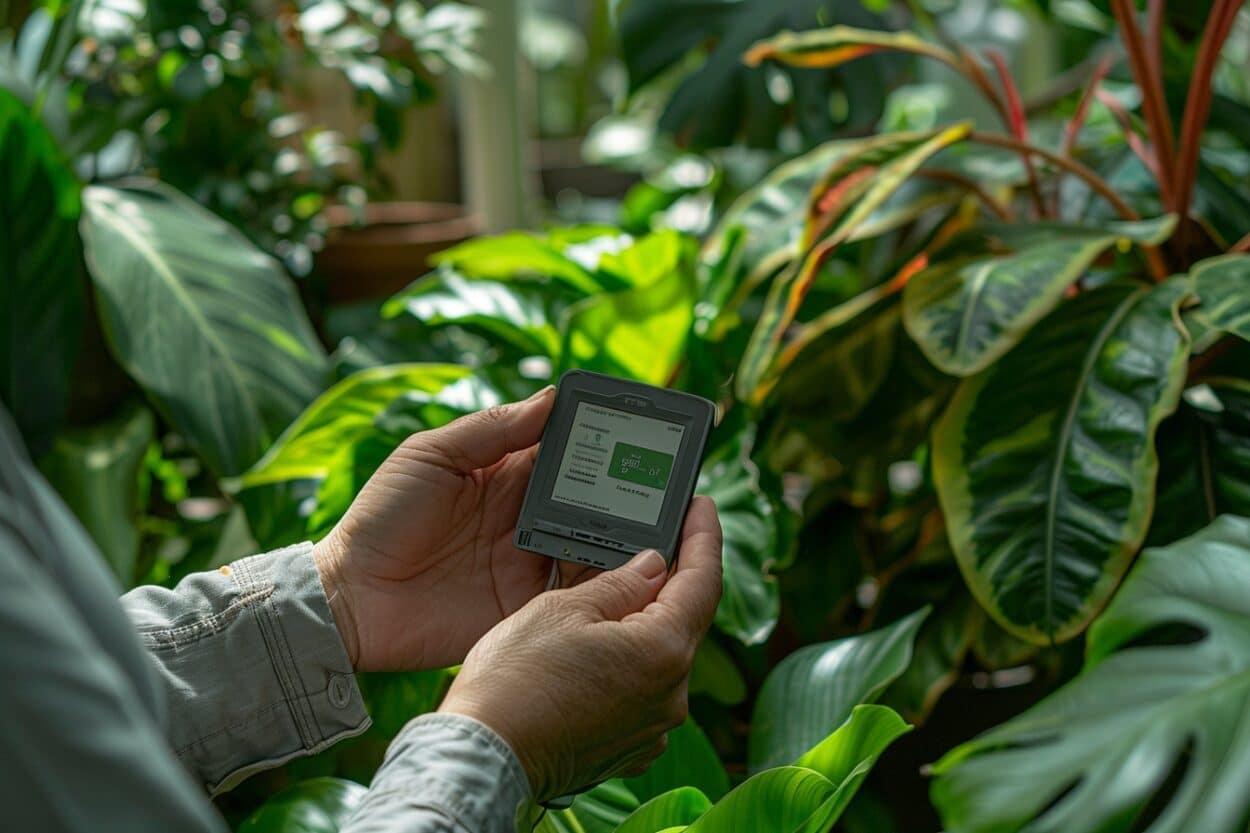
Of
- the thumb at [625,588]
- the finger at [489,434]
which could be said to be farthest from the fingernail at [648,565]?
the finger at [489,434]

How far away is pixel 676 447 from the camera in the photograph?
0.83 meters

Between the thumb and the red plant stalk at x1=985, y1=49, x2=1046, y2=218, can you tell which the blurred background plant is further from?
the thumb

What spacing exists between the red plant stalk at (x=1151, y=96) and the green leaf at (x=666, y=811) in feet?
2.58

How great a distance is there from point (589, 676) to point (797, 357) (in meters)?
0.66

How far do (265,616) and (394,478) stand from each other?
126mm

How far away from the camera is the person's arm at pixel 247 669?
77cm

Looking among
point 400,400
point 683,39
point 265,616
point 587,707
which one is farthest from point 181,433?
point 683,39

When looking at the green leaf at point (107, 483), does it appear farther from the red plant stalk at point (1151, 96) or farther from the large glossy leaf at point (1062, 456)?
the red plant stalk at point (1151, 96)

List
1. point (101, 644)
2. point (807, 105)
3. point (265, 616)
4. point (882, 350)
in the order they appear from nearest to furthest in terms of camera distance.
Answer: point (101, 644)
point (265, 616)
point (882, 350)
point (807, 105)

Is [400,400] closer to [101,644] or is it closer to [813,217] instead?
[813,217]

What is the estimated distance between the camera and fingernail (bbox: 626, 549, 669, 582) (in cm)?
75

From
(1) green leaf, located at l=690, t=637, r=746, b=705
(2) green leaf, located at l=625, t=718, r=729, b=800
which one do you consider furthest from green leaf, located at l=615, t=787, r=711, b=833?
(1) green leaf, located at l=690, t=637, r=746, b=705

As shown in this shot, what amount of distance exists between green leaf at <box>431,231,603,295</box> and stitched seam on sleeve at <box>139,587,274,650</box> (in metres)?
0.62

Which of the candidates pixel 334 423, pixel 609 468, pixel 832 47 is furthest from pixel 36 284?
pixel 832 47
